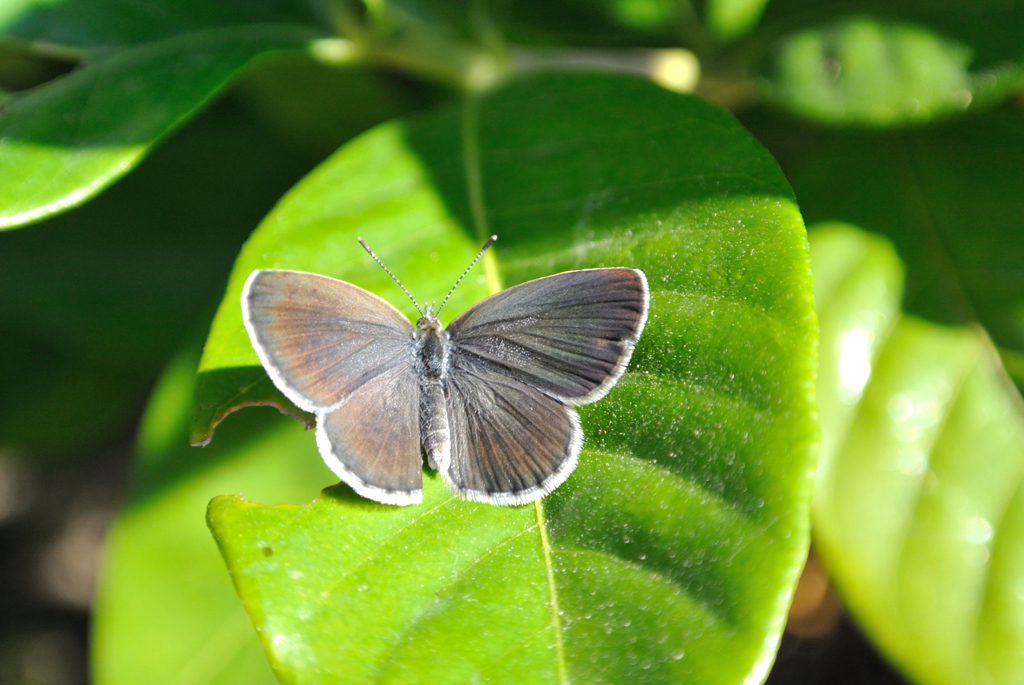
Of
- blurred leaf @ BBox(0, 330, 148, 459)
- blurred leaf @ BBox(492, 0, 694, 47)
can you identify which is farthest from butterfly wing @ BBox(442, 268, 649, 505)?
blurred leaf @ BBox(0, 330, 148, 459)

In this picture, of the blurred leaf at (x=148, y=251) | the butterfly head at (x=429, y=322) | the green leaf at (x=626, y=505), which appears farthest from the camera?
the blurred leaf at (x=148, y=251)

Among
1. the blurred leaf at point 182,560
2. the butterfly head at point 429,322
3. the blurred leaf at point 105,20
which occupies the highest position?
the blurred leaf at point 105,20

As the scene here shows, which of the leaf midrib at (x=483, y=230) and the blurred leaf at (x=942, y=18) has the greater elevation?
the blurred leaf at (x=942, y=18)

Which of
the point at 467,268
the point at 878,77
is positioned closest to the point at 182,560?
the point at 467,268

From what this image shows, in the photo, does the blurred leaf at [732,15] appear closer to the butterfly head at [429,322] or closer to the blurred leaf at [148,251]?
the butterfly head at [429,322]

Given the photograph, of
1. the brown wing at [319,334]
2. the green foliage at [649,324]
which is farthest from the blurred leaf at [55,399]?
the brown wing at [319,334]

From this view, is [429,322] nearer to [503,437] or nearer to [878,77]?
[503,437]

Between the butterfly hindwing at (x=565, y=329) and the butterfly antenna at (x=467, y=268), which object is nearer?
the butterfly hindwing at (x=565, y=329)

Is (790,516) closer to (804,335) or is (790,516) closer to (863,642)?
(804,335)
